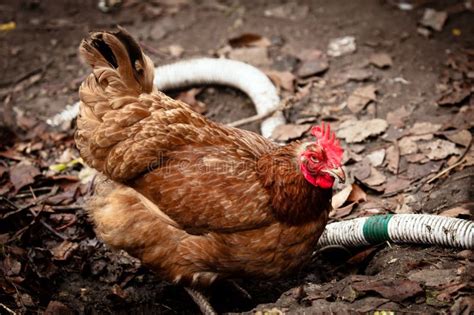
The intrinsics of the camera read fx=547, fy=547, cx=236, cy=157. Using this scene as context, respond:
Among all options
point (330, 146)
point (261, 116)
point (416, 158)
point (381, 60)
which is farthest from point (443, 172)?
point (381, 60)

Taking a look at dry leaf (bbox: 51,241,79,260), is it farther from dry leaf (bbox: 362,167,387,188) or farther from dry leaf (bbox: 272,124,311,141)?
dry leaf (bbox: 362,167,387,188)

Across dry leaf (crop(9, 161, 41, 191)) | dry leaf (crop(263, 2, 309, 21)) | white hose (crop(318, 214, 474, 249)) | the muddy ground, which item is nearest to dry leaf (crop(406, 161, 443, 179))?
the muddy ground

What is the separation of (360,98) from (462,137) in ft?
3.68

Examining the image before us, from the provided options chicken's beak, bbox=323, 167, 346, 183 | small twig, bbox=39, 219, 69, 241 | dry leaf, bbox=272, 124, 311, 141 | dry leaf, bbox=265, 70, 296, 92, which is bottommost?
small twig, bbox=39, 219, 69, 241

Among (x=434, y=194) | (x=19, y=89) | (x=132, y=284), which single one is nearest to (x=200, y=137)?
(x=132, y=284)

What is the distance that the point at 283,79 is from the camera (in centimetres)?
582

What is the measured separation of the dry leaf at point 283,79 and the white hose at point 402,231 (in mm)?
2031

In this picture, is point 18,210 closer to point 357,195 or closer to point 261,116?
point 261,116

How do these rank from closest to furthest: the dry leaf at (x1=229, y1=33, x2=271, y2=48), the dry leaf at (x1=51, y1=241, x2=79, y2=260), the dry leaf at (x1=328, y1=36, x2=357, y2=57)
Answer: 1. the dry leaf at (x1=51, y1=241, x2=79, y2=260)
2. the dry leaf at (x1=328, y1=36, x2=357, y2=57)
3. the dry leaf at (x1=229, y1=33, x2=271, y2=48)

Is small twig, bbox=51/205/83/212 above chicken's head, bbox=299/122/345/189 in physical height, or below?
below

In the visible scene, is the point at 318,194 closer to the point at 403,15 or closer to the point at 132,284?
the point at 132,284

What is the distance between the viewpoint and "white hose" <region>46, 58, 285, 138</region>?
5500 mm

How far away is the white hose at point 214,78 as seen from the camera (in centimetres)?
550

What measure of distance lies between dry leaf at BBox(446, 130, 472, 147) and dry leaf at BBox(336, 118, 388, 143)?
60 cm
